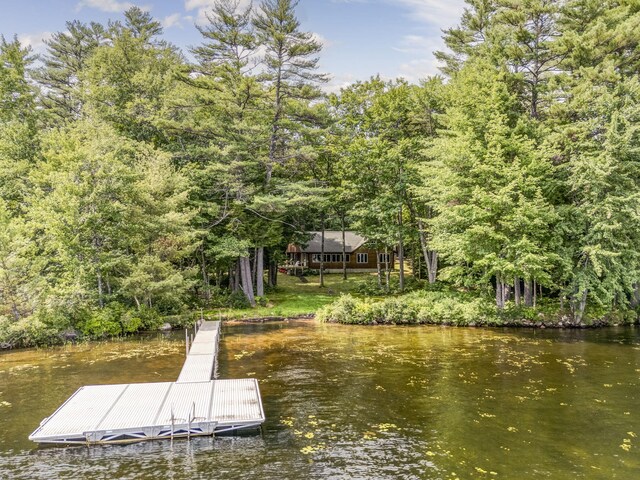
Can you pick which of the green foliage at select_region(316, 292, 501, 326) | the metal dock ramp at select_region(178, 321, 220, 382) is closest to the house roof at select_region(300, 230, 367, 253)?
the green foliage at select_region(316, 292, 501, 326)

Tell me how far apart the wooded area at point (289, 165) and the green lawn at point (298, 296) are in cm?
267

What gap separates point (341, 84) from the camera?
42.2 meters

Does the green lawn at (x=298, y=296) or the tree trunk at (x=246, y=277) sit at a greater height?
the tree trunk at (x=246, y=277)

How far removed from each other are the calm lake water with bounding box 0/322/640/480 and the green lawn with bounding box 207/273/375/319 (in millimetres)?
7614

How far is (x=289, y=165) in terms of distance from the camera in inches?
1524

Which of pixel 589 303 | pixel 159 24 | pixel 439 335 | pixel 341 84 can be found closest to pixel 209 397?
pixel 439 335

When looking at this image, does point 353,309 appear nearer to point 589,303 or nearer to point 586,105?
point 589,303

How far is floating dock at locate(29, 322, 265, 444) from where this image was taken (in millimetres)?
11305

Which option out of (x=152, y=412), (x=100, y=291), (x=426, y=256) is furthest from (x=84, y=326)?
(x=426, y=256)

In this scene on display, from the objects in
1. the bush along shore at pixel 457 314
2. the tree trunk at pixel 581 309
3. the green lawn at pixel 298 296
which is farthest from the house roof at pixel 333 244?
the tree trunk at pixel 581 309

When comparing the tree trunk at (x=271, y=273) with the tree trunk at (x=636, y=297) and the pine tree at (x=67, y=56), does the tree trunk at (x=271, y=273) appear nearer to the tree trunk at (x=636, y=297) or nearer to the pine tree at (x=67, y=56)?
the pine tree at (x=67, y=56)

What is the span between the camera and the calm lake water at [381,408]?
10156 mm

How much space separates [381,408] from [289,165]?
2797 cm

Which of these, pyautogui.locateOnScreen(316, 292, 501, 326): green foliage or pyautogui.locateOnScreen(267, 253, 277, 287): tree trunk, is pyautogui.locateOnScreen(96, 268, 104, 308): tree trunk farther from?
pyautogui.locateOnScreen(267, 253, 277, 287): tree trunk
